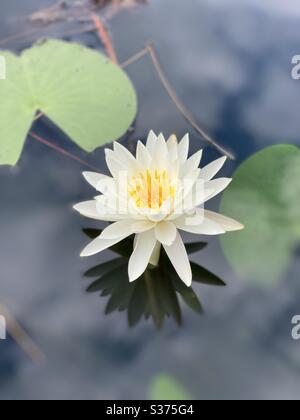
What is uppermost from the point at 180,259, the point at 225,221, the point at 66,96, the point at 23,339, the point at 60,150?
the point at 66,96

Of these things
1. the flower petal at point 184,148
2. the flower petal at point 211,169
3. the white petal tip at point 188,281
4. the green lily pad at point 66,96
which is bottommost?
the white petal tip at point 188,281

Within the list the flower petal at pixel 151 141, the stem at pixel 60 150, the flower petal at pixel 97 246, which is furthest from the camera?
the stem at pixel 60 150

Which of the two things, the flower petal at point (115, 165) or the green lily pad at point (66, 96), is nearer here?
the flower petal at point (115, 165)

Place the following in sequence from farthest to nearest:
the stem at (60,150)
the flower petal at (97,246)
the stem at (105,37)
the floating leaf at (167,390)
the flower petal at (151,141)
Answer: the stem at (105,37), the stem at (60,150), the flower petal at (151,141), the flower petal at (97,246), the floating leaf at (167,390)

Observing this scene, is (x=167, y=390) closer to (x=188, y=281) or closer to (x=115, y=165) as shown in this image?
(x=188, y=281)

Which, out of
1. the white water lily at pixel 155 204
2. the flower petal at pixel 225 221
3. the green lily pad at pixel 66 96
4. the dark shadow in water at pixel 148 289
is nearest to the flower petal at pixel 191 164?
the white water lily at pixel 155 204

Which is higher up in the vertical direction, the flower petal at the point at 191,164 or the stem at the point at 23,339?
the flower petal at the point at 191,164

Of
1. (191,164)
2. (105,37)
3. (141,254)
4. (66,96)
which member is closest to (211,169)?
(191,164)

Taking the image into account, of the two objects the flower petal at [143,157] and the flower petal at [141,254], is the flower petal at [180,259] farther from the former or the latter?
the flower petal at [143,157]
